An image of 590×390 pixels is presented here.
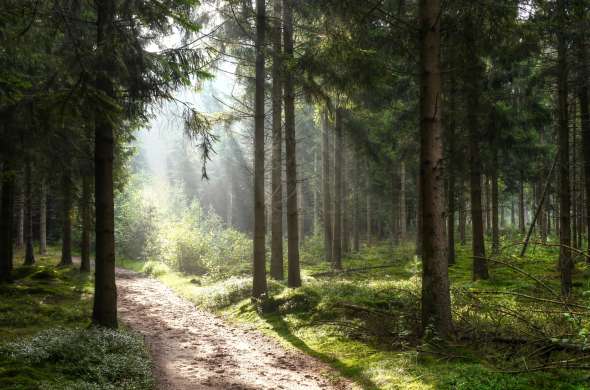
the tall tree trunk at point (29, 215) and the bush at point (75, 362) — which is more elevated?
the tall tree trunk at point (29, 215)

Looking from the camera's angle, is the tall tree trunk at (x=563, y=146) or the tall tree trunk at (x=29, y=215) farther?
the tall tree trunk at (x=29, y=215)

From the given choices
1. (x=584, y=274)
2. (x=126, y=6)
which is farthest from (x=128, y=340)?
(x=584, y=274)

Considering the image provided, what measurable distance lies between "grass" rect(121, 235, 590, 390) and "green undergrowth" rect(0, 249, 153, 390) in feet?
11.2

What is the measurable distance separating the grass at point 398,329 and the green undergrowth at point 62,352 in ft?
11.2

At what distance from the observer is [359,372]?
6645mm

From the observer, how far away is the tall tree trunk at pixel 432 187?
22.5ft

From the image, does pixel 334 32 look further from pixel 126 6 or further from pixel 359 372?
pixel 359 372

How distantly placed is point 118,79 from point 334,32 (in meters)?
4.94

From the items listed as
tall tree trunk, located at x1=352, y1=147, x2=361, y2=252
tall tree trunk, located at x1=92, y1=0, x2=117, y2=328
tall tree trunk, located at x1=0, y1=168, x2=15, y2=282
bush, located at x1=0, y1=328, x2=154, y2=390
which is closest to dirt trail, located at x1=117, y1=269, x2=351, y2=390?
bush, located at x1=0, y1=328, x2=154, y2=390

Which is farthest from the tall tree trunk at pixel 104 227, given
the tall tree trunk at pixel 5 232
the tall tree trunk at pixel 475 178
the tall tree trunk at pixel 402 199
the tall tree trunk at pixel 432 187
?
the tall tree trunk at pixel 402 199

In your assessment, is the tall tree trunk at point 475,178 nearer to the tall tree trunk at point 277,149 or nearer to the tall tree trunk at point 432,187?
the tall tree trunk at point 277,149

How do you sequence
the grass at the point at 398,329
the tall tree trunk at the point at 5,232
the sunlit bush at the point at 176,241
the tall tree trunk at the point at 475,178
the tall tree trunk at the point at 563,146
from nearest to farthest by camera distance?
the grass at the point at 398,329, the tall tree trunk at the point at 563,146, the tall tree trunk at the point at 5,232, the tall tree trunk at the point at 475,178, the sunlit bush at the point at 176,241

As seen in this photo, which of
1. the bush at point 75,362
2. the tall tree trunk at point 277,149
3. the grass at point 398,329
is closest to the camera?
the bush at point 75,362

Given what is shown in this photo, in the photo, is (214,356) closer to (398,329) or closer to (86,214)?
(398,329)
